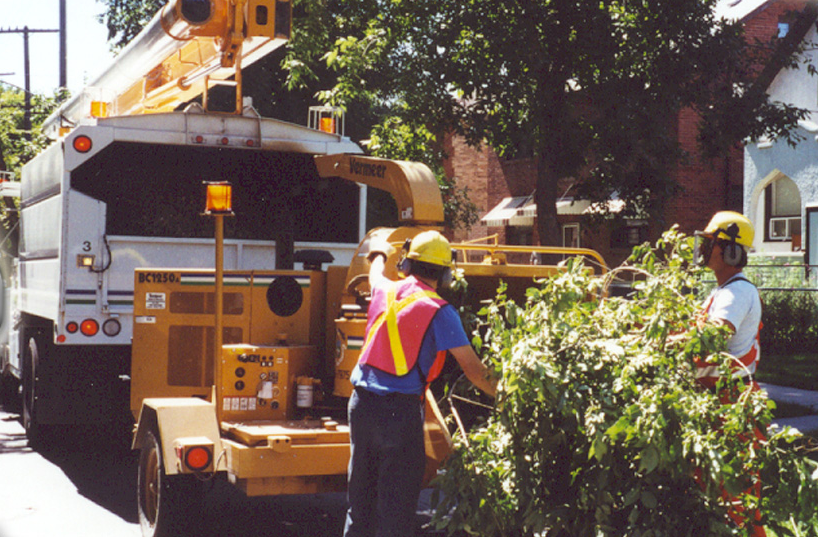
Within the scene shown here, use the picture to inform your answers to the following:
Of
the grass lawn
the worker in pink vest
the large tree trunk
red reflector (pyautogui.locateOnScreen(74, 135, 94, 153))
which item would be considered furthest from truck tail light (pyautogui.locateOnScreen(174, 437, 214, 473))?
the grass lawn

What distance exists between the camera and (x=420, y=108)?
1436 cm

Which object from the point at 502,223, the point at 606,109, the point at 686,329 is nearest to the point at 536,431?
the point at 686,329

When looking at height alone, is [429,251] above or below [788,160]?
below

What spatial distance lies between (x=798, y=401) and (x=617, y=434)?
31.0 ft

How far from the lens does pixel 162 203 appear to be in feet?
30.1

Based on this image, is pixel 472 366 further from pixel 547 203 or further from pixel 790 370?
pixel 790 370

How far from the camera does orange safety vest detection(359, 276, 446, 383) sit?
503cm

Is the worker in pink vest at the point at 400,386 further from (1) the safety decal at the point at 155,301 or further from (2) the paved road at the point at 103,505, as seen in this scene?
(1) the safety decal at the point at 155,301

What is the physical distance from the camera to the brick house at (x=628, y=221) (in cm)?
2531

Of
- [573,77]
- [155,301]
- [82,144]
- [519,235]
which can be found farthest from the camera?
[519,235]

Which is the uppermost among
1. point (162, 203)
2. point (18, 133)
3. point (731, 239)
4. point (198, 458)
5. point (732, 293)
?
point (18, 133)

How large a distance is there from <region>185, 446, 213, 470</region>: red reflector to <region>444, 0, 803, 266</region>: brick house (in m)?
15.9

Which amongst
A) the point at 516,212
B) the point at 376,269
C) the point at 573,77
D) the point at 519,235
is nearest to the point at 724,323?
the point at 376,269

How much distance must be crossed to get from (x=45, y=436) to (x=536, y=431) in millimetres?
6980
